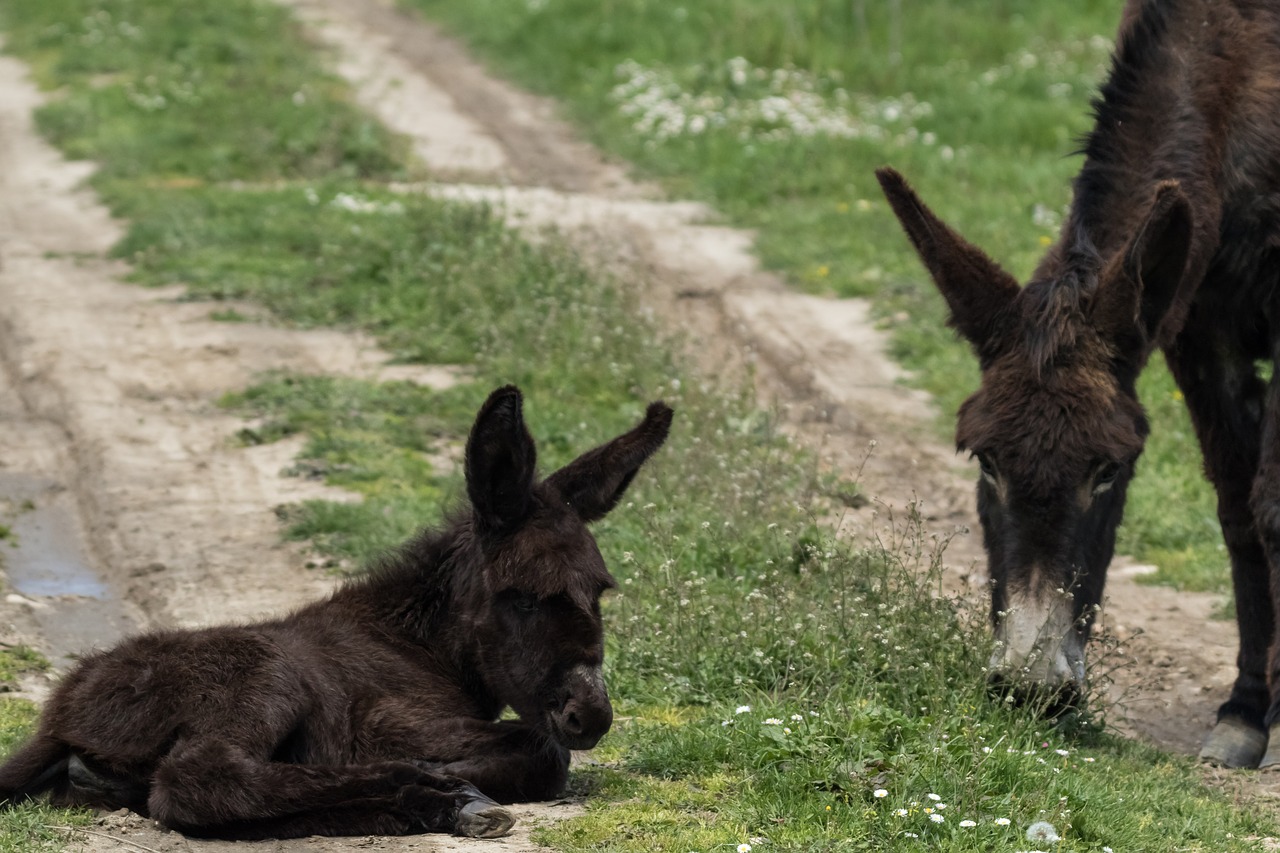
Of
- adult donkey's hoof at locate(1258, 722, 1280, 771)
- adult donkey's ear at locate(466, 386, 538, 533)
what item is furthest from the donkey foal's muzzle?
adult donkey's hoof at locate(1258, 722, 1280, 771)

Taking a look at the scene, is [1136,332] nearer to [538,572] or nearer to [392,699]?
[538,572]

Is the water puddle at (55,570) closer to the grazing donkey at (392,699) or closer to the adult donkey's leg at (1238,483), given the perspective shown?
the grazing donkey at (392,699)

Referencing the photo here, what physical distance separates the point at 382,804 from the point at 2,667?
2450mm

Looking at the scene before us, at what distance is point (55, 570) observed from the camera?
854 cm

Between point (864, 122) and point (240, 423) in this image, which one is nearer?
point (240, 423)

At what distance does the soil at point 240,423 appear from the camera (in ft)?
26.3

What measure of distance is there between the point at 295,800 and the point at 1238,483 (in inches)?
184

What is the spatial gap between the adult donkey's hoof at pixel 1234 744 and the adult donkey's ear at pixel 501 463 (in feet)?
11.2

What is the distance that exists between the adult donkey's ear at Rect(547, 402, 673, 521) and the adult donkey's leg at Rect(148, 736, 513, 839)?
114 centimetres

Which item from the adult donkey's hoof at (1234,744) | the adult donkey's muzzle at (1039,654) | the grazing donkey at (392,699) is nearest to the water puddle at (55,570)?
the grazing donkey at (392,699)

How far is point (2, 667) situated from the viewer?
23.1 feet

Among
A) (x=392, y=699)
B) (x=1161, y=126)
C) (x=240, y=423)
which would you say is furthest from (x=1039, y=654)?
(x=240, y=423)

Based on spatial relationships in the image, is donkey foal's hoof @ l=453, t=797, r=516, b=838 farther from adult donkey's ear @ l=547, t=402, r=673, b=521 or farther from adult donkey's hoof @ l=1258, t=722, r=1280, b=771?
adult donkey's hoof @ l=1258, t=722, r=1280, b=771

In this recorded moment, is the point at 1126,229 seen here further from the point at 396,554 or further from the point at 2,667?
the point at 2,667
